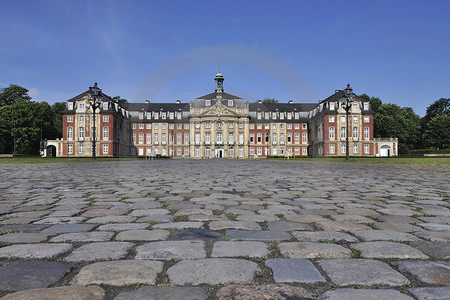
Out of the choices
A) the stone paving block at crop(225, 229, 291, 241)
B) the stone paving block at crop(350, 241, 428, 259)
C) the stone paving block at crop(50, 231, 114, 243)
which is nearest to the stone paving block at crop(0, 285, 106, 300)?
the stone paving block at crop(50, 231, 114, 243)

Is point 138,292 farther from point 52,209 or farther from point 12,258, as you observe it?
point 52,209

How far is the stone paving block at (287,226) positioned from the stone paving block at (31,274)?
6.59ft

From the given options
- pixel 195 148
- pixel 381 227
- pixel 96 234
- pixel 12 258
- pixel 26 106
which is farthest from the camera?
pixel 195 148

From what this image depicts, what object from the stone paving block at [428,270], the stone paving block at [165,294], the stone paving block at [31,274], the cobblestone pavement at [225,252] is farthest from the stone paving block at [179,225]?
the stone paving block at [428,270]

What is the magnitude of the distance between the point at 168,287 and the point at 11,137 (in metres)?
74.9

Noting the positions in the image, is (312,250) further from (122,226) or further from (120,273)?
(122,226)

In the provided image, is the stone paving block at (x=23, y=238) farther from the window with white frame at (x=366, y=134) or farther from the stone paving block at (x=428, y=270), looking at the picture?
the window with white frame at (x=366, y=134)

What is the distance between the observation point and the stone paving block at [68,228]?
3.49 meters

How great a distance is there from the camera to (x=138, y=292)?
6.25ft

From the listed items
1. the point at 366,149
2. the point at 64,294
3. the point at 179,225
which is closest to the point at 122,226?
the point at 179,225

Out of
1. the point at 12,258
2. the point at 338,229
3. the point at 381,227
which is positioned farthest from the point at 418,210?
the point at 12,258

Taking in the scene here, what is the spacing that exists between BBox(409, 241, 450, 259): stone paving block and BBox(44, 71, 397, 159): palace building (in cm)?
7015

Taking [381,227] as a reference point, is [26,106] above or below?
above

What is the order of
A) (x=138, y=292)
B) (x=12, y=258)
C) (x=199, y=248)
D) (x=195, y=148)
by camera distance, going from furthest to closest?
(x=195, y=148) < (x=199, y=248) < (x=12, y=258) < (x=138, y=292)
